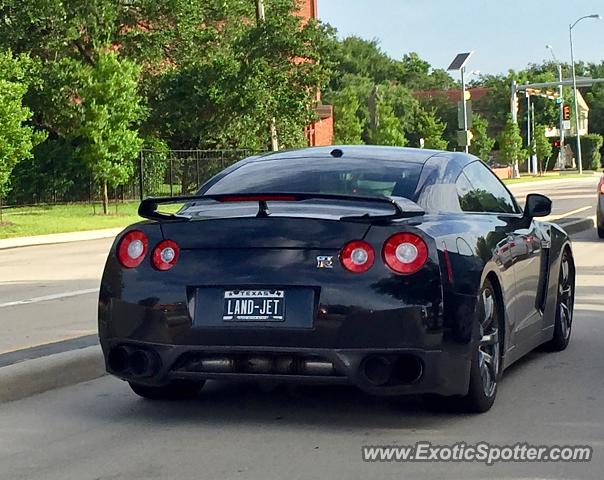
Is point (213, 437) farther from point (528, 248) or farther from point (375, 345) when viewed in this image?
point (528, 248)

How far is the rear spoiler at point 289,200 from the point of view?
5.79 meters

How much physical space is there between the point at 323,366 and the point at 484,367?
101 cm

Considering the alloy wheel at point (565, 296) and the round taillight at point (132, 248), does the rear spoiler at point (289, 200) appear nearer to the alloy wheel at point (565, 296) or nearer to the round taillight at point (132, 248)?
the round taillight at point (132, 248)

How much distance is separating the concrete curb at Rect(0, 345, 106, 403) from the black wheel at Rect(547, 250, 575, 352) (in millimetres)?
3273

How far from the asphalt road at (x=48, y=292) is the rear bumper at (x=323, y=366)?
10.0ft

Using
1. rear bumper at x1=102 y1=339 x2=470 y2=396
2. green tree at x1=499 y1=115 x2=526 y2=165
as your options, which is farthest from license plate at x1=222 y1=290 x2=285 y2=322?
green tree at x1=499 y1=115 x2=526 y2=165

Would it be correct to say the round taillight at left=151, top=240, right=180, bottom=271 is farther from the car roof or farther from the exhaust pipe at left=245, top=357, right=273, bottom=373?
the car roof

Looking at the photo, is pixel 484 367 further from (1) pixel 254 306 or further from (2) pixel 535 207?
(2) pixel 535 207

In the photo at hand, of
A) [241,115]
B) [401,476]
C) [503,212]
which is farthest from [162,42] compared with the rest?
[401,476]

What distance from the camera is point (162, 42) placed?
40562 mm

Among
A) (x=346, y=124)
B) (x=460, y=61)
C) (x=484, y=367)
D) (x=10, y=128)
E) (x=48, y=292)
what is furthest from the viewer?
(x=346, y=124)

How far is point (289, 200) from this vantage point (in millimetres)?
6027

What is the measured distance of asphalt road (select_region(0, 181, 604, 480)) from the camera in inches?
202

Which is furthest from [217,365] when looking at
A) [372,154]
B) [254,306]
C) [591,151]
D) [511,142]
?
[591,151]
